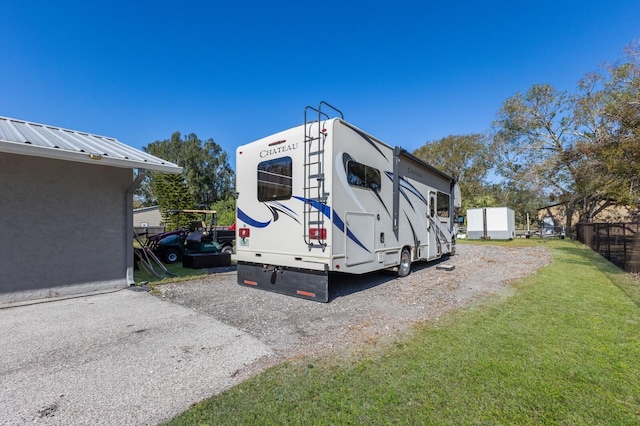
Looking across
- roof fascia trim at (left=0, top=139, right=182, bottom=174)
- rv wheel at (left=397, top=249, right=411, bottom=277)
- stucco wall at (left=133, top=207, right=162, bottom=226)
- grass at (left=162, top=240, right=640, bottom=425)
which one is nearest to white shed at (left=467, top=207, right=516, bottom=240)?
rv wheel at (left=397, top=249, right=411, bottom=277)

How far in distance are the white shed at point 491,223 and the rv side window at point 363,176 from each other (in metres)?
19.4

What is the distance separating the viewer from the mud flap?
5.07 meters

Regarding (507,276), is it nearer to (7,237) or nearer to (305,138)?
(305,138)

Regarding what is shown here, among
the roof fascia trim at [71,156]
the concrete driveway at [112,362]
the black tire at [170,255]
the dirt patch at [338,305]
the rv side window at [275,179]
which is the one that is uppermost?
the roof fascia trim at [71,156]

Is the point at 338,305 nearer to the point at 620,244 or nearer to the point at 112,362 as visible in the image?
the point at 112,362

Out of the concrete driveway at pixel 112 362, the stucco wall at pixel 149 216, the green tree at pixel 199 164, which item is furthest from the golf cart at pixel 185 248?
the green tree at pixel 199 164

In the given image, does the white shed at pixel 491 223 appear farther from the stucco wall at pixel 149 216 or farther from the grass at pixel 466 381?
the stucco wall at pixel 149 216

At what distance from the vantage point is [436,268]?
8.93m

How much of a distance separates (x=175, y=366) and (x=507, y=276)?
24.5ft

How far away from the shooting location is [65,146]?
543 cm

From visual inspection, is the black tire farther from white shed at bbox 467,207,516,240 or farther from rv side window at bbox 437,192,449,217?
white shed at bbox 467,207,516,240

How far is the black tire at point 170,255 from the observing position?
10.5 metres

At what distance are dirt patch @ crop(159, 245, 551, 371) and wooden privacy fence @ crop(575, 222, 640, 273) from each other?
8.45ft

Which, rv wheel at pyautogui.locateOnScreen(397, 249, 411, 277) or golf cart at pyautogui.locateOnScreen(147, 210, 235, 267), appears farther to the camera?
golf cart at pyautogui.locateOnScreen(147, 210, 235, 267)
